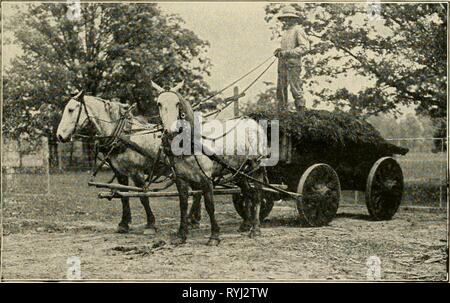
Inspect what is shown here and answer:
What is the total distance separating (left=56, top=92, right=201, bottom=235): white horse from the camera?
7.67 m

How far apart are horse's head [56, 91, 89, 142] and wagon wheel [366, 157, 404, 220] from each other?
503 centimetres

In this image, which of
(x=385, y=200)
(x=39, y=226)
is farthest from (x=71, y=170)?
(x=385, y=200)

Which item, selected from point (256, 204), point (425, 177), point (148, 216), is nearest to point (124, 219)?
point (148, 216)

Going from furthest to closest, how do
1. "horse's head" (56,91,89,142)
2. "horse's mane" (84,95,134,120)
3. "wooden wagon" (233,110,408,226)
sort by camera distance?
"wooden wagon" (233,110,408,226) → "horse's mane" (84,95,134,120) → "horse's head" (56,91,89,142)

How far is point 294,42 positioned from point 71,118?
364cm

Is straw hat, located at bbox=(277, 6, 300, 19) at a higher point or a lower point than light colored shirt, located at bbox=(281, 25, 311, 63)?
higher

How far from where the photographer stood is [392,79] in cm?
997

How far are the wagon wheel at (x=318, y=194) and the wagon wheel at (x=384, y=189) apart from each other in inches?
30.8

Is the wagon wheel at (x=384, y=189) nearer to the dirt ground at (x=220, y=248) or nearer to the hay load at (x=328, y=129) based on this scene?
the dirt ground at (x=220, y=248)

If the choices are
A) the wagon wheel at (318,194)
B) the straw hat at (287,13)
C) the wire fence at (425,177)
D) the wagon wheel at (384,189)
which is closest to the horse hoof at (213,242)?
the wagon wheel at (318,194)

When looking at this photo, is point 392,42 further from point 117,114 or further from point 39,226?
point 39,226

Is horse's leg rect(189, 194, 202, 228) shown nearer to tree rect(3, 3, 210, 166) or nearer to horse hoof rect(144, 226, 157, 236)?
horse hoof rect(144, 226, 157, 236)

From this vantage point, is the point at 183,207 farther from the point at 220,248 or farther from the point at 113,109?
the point at 113,109

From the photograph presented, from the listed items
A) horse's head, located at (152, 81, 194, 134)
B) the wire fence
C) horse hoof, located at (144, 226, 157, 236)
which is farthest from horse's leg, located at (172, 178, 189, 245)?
the wire fence
